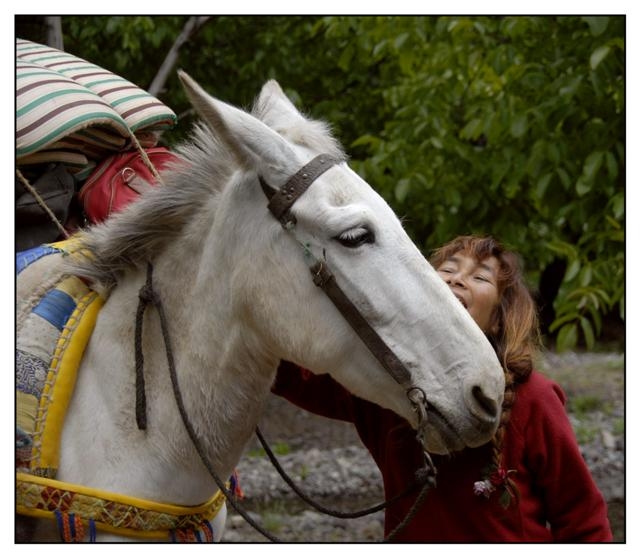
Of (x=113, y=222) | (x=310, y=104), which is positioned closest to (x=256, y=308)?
(x=113, y=222)

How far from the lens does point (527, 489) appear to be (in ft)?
7.54

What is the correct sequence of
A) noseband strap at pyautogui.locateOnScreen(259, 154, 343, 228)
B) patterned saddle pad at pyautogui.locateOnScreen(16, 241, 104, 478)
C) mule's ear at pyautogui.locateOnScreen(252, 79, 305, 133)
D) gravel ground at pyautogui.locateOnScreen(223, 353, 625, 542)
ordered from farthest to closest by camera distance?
gravel ground at pyautogui.locateOnScreen(223, 353, 625, 542) < mule's ear at pyautogui.locateOnScreen(252, 79, 305, 133) < patterned saddle pad at pyautogui.locateOnScreen(16, 241, 104, 478) < noseband strap at pyautogui.locateOnScreen(259, 154, 343, 228)

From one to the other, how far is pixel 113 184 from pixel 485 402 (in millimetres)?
1419

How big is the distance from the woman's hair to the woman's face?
20 millimetres

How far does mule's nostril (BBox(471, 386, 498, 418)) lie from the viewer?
1.88 meters

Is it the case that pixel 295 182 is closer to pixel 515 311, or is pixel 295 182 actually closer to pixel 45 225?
pixel 515 311

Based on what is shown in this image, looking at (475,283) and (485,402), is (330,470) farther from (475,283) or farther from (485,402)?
(485,402)

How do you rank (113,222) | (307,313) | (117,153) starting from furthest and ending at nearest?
(117,153)
(113,222)
(307,313)

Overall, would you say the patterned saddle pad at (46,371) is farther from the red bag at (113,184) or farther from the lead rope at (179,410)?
the red bag at (113,184)

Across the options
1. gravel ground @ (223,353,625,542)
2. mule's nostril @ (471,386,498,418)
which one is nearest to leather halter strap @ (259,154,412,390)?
mule's nostril @ (471,386,498,418)

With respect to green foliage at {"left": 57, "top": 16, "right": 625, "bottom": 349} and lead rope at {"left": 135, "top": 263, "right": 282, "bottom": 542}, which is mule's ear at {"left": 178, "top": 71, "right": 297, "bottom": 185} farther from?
green foliage at {"left": 57, "top": 16, "right": 625, "bottom": 349}

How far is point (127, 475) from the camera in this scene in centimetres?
212

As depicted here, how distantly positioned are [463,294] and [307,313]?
24.2 inches

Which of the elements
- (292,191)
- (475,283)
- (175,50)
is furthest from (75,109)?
(175,50)
